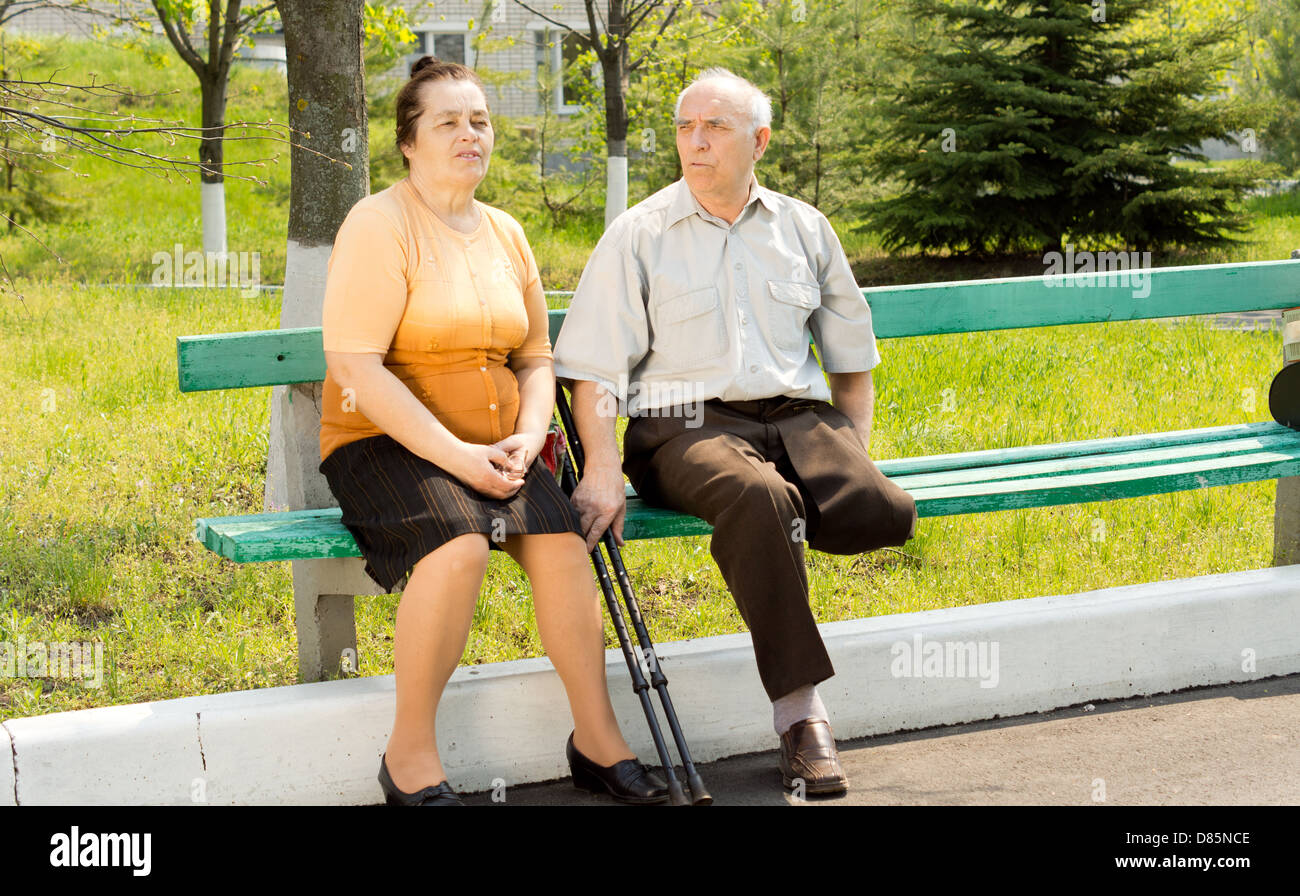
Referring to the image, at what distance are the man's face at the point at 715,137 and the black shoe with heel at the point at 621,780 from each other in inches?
61.1

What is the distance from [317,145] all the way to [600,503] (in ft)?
7.07

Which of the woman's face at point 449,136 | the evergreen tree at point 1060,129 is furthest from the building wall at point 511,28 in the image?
the woman's face at point 449,136

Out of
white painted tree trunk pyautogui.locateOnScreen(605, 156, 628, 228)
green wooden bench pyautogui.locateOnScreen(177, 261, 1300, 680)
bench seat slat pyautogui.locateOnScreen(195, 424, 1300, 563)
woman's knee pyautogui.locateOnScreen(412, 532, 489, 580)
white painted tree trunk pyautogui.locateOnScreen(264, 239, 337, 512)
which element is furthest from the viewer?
white painted tree trunk pyautogui.locateOnScreen(605, 156, 628, 228)

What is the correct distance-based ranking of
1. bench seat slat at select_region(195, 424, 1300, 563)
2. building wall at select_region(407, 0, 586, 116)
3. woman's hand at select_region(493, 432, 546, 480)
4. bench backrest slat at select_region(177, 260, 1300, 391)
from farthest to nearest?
building wall at select_region(407, 0, 586, 116)
bench backrest slat at select_region(177, 260, 1300, 391)
woman's hand at select_region(493, 432, 546, 480)
bench seat slat at select_region(195, 424, 1300, 563)

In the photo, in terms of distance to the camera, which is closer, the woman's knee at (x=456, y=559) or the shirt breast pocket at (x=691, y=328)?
the woman's knee at (x=456, y=559)

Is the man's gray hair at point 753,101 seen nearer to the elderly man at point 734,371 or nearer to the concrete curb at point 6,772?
the elderly man at point 734,371

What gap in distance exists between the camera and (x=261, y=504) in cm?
521

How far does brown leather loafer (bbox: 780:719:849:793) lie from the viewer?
3.28 metres

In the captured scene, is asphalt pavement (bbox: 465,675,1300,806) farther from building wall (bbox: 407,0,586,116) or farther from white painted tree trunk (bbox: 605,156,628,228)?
building wall (bbox: 407,0,586,116)

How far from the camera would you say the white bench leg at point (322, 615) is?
342 cm

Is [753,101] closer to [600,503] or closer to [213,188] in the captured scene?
[600,503]

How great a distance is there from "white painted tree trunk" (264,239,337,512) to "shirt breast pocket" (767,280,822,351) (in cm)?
126

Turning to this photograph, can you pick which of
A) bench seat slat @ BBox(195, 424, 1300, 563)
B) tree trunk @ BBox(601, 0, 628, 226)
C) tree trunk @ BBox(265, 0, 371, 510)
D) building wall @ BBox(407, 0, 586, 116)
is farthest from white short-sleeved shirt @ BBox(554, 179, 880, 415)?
building wall @ BBox(407, 0, 586, 116)

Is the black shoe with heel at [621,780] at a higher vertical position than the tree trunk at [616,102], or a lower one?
lower
